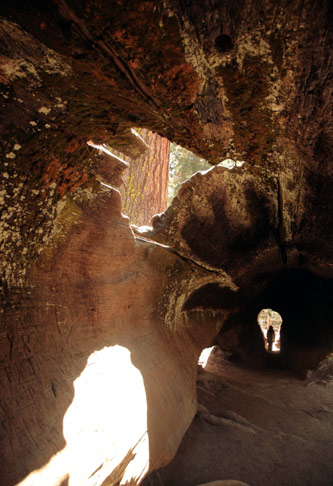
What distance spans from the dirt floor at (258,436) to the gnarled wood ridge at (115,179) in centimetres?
45

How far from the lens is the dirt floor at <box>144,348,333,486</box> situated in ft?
7.06

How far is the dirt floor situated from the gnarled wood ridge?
1.47 feet

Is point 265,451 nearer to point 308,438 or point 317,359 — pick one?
point 308,438

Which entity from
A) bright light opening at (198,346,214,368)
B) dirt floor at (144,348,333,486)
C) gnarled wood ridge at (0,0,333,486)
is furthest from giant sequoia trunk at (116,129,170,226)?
gnarled wood ridge at (0,0,333,486)

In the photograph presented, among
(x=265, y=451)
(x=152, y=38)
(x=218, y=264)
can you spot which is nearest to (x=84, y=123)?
(x=152, y=38)

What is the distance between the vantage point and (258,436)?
8.50ft

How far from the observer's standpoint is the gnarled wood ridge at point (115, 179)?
3.18ft

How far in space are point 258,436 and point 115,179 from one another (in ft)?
8.10

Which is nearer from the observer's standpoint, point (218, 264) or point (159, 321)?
point (159, 321)

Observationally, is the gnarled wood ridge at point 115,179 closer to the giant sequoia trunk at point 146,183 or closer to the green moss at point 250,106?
the green moss at point 250,106

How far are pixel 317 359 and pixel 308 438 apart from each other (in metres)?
1.83

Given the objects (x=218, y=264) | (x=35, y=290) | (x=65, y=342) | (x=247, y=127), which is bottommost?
(x=65, y=342)

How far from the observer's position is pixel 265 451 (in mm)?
2408

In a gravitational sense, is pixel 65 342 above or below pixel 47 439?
above
